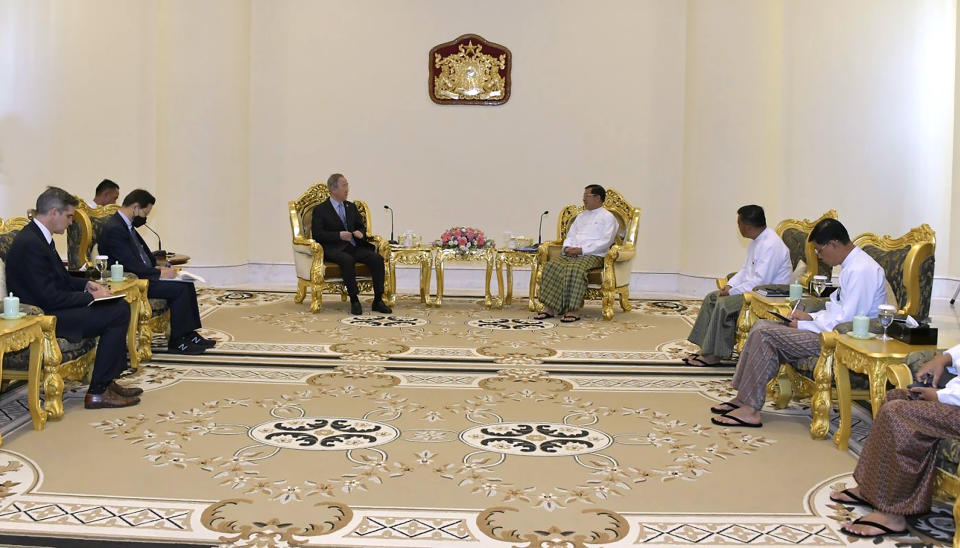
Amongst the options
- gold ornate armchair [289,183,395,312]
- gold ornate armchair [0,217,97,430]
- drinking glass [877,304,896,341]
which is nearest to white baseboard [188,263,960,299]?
gold ornate armchair [289,183,395,312]

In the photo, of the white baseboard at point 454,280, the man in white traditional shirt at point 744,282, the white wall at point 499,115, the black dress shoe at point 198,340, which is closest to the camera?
the man in white traditional shirt at point 744,282

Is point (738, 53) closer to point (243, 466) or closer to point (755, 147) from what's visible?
point (755, 147)

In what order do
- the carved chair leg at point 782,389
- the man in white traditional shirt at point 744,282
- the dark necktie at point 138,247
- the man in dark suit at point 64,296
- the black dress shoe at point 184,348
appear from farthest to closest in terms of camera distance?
the black dress shoe at point 184,348, the dark necktie at point 138,247, the man in white traditional shirt at point 744,282, the carved chair leg at point 782,389, the man in dark suit at point 64,296

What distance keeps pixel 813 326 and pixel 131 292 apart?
421cm

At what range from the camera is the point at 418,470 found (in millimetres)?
3801

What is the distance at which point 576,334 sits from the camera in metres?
7.38

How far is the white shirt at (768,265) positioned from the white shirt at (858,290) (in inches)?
59.8

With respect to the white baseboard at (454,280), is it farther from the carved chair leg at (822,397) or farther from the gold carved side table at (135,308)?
the carved chair leg at (822,397)

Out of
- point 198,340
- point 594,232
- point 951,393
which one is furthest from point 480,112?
point 951,393

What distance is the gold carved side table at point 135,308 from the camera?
218 inches

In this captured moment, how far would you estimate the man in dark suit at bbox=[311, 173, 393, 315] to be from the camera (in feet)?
27.3

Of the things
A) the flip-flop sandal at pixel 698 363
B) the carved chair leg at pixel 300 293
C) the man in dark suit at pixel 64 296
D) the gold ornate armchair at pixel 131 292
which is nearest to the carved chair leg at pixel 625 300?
the flip-flop sandal at pixel 698 363

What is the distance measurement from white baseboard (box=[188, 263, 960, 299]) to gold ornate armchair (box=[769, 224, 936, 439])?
528cm

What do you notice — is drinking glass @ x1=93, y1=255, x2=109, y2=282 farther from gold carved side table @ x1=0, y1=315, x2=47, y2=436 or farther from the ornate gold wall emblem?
the ornate gold wall emblem
